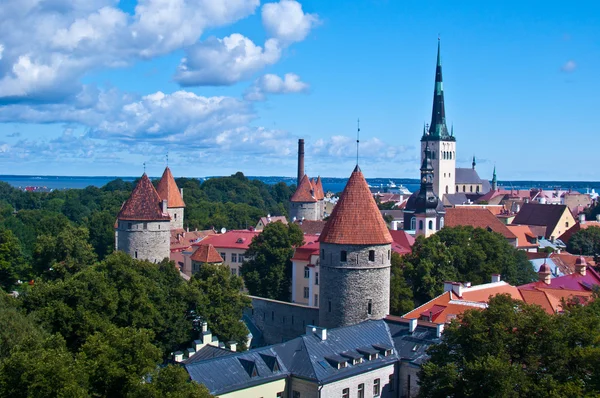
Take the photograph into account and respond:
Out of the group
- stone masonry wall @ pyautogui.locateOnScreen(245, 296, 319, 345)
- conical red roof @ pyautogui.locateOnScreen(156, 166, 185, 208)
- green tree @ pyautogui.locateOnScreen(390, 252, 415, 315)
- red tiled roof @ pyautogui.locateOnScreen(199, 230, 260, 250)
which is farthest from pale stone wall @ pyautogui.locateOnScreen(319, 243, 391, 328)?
conical red roof @ pyautogui.locateOnScreen(156, 166, 185, 208)

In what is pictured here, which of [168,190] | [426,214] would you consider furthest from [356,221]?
[426,214]

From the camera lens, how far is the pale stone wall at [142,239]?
144 feet

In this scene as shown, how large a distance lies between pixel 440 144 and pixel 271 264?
66.3 meters

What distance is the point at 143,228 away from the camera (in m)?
44.1

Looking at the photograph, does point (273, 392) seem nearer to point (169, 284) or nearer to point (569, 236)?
point (169, 284)

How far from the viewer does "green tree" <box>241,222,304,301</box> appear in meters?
44.0

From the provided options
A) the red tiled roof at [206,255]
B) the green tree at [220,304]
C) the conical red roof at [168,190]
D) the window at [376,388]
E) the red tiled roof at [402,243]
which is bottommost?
the window at [376,388]

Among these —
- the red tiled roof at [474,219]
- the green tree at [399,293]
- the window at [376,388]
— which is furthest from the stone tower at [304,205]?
the window at [376,388]

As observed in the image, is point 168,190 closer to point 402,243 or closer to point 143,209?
point 143,209

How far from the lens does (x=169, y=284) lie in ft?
115

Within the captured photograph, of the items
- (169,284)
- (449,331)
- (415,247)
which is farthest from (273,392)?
(415,247)

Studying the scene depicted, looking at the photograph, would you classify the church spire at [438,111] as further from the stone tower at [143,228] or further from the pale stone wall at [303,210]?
the stone tower at [143,228]

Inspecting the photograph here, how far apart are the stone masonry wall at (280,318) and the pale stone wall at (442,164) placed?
7070 centimetres

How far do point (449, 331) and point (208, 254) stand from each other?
26.4m
